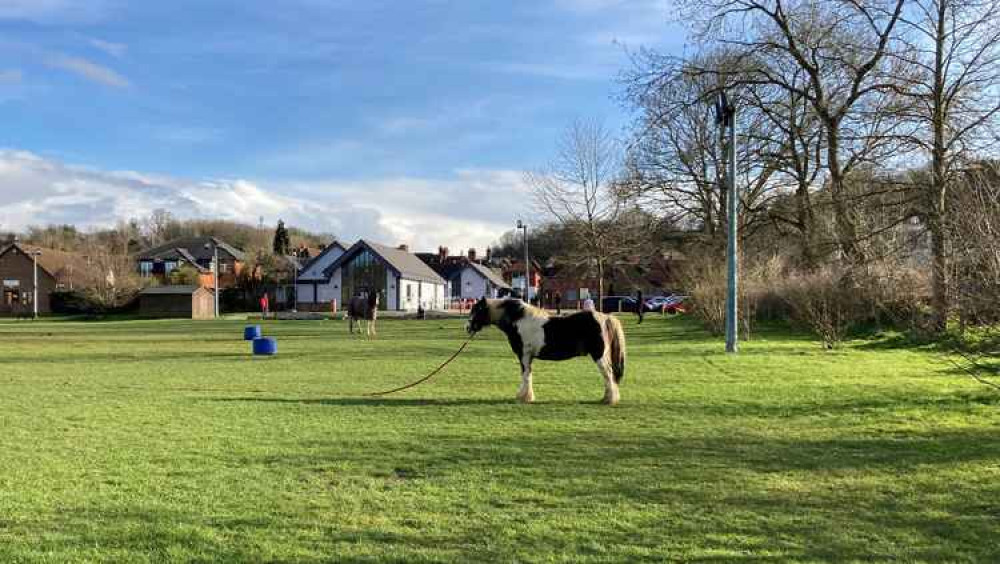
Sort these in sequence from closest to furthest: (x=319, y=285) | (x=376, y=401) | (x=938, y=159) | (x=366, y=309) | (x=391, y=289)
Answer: (x=376, y=401), (x=938, y=159), (x=366, y=309), (x=391, y=289), (x=319, y=285)

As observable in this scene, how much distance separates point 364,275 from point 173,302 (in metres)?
16.7

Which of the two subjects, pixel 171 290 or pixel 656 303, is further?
pixel 656 303

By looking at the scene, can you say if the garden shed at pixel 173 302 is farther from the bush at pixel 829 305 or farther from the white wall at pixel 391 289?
the bush at pixel 829 305

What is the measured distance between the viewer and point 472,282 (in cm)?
10069

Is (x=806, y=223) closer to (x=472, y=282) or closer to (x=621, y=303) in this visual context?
(x=621, y=303)

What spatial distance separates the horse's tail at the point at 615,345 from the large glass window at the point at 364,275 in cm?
5915

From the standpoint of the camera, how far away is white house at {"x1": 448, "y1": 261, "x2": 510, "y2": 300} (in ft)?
327

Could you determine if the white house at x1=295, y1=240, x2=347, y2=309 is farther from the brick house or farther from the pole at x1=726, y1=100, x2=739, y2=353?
the pole at x1=726, y1=100, x2=739, y2=353

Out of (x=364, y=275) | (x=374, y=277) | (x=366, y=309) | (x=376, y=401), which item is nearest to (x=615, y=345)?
(x=376, y=401)

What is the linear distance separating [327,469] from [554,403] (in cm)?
511

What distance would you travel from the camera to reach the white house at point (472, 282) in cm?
9969

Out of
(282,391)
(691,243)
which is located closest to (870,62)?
(691,243)

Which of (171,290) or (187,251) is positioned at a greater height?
(187,251)

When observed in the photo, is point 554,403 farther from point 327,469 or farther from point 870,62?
point 870,62
